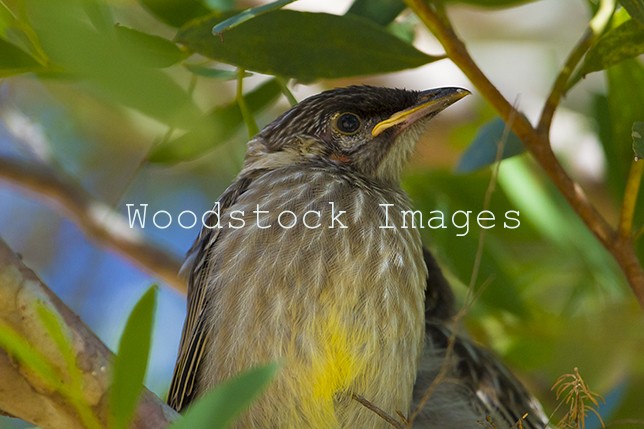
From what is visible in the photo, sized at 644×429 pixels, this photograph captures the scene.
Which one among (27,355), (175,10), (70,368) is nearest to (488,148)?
(175,10)

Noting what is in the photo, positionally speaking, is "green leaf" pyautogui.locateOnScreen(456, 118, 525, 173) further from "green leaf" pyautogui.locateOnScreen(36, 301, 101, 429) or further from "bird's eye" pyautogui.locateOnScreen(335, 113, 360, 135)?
"green leaf" pyautogui.locateOnScreen(36, 301, 101, 429)

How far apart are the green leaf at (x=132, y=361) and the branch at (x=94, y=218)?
2.64 meters

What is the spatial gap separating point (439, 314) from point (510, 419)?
1.74ft

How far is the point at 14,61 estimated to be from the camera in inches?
114

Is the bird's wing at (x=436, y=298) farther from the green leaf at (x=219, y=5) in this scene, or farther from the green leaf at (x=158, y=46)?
the green leaf at (x=158, y=46)

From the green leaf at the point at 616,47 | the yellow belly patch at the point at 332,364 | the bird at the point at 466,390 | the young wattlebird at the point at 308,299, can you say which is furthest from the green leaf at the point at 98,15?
the bird at the point at 466,390

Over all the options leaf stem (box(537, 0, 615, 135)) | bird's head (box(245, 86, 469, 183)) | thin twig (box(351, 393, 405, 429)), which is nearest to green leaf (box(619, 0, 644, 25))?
leaf stem (box(537, 0, 615, 135))

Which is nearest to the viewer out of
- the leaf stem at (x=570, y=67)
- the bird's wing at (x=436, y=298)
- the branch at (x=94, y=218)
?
the leaf stem at (x=570, y=67)

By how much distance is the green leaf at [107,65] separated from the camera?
1877mm

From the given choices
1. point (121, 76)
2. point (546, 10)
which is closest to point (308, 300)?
point (121, 76)

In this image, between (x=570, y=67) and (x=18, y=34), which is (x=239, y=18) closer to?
(x=18, y=34)

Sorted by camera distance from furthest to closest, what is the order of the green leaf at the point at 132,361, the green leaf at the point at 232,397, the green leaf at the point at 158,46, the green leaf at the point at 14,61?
the green leaf at the point at 14,61 < the green leaf at the point at 158,46 < the green leaf at the point at 132,361 < the green leaf at the point at 232,397

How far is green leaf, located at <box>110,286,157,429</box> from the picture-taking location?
6.82ft

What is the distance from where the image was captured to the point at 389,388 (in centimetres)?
323
